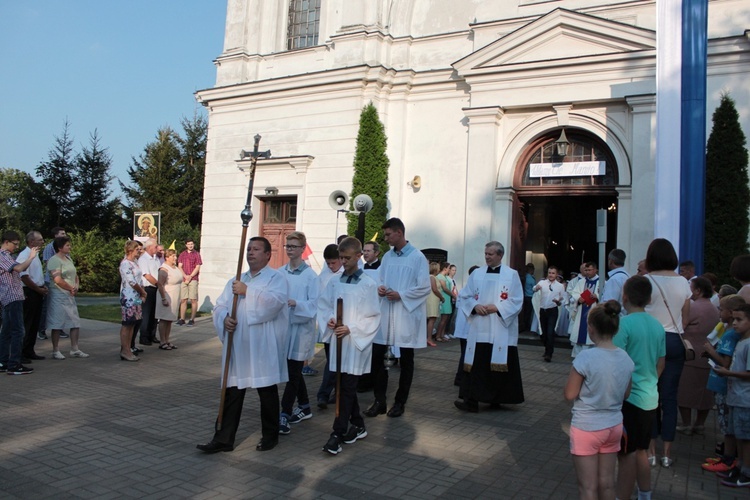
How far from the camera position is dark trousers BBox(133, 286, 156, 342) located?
11617mm

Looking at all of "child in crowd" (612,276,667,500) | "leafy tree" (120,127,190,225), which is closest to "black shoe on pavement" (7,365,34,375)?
"child in crowd" (612,276,667,500)

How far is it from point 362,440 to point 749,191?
10447mm

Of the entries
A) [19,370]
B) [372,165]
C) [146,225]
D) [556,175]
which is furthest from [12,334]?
[556,175]

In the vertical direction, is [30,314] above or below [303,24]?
below

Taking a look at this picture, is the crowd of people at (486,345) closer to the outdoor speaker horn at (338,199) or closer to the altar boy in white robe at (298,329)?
the altar boy in white robe at (298,329)

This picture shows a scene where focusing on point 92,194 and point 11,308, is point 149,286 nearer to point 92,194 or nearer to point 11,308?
point 11,308

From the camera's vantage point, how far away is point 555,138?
15008 millimetres

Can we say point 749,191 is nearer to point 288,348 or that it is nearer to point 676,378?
point 676,378

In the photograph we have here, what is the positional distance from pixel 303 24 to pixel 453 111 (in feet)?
20.3

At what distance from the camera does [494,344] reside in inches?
Result: 293

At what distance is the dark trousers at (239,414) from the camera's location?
5582mm

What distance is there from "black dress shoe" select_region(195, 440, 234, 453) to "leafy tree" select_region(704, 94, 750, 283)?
10.7 meters

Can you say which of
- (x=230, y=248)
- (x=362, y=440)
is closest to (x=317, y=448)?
(x=362, y=440)

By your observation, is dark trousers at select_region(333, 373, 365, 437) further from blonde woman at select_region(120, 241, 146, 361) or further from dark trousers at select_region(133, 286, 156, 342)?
dark trousers at select_region(133, 286, 156, 342)
